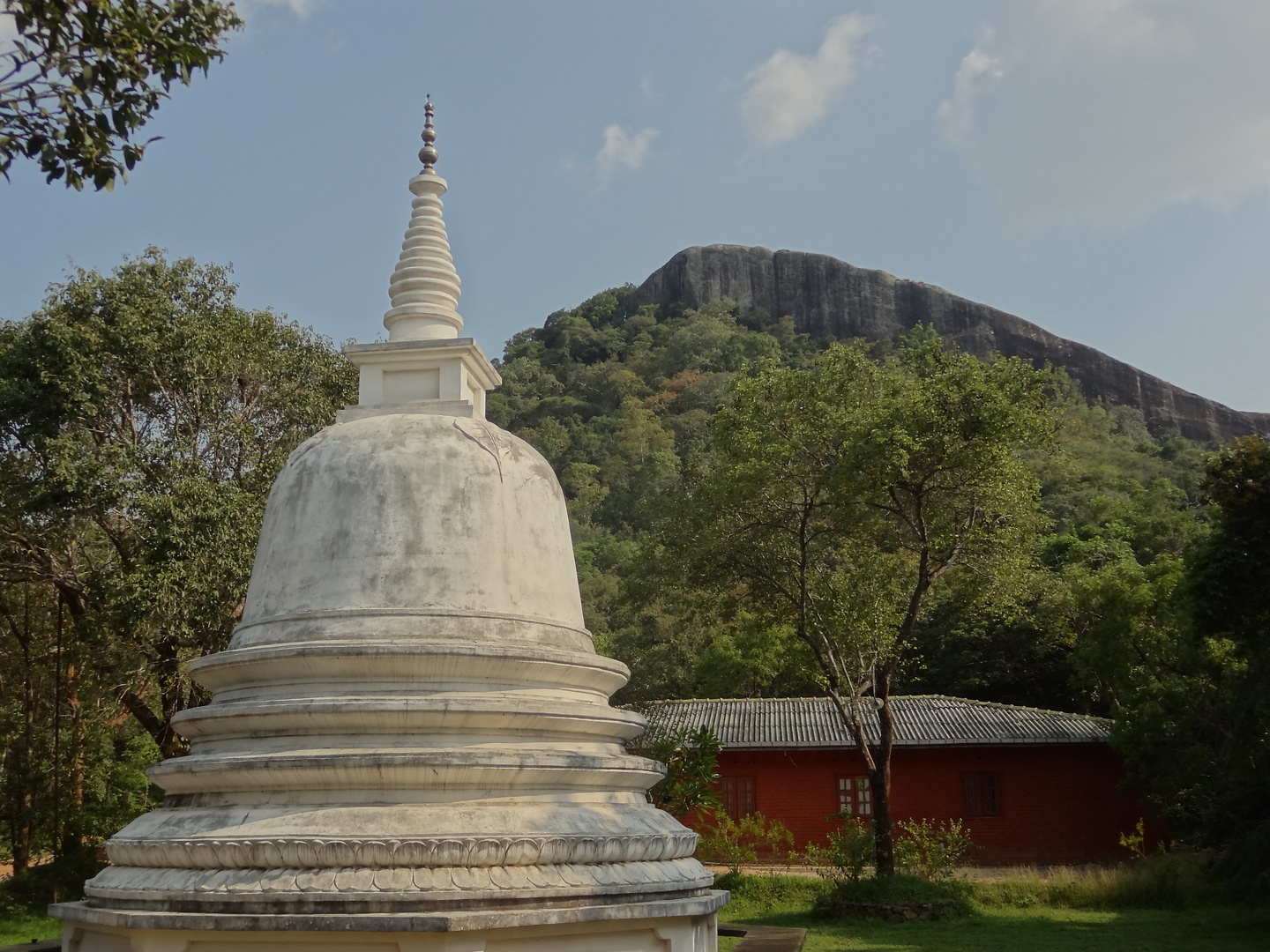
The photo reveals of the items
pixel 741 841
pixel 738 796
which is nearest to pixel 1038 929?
pixel 741 841

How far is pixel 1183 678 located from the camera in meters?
24.6

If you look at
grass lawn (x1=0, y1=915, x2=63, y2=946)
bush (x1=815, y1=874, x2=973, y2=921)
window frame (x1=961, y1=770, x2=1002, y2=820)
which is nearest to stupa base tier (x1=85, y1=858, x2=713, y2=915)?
grass lawn (x1=0, y1=915, x2=63, y2=946)

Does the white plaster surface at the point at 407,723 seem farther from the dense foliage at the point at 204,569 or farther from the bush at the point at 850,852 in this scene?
the bush at the point at 850,852

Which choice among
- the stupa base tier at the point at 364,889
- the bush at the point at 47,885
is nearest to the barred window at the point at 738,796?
the bush at the point at 47,885

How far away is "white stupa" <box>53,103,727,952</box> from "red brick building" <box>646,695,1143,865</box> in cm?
1992

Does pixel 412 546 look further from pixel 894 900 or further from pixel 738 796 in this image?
pixel 738 796

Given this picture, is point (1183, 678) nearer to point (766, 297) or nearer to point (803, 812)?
point (803, 812)

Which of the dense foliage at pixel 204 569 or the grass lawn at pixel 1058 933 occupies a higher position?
the dense foliage at pixel 204 569

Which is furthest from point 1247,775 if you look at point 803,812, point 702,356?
point 702,356

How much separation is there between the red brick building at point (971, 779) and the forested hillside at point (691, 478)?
1.72 m

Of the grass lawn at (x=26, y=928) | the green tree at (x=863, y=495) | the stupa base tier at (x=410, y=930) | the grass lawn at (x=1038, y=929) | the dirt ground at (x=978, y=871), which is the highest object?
the green tree at (x=863, y=495)

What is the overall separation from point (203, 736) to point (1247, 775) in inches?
685

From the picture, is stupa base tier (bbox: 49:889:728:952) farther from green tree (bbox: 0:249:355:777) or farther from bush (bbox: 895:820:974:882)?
bush (bbox: 895:820:974:882)

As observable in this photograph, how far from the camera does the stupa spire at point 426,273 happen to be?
10.7 m
